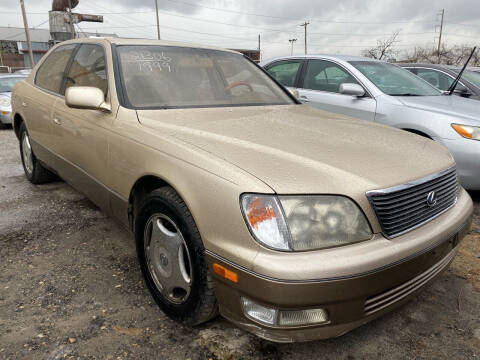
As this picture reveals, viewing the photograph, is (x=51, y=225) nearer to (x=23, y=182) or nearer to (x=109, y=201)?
(x=109, y=201)

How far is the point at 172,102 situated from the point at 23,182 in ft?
9.86

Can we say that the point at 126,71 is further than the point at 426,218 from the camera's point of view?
Yes

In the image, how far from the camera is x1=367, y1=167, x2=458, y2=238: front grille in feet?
5.18

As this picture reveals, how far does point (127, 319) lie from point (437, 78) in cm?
665

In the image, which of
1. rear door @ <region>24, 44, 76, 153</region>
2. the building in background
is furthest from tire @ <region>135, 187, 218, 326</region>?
the building in background

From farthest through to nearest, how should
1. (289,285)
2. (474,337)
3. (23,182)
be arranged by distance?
(23,182), (474,337), (289,285)

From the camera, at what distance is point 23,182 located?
450 centimetres

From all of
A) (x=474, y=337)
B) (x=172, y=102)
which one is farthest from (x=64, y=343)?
(x=474, y=337)

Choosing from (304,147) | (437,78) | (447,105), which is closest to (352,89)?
(447,105)

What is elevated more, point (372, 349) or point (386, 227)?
point (386, 227)

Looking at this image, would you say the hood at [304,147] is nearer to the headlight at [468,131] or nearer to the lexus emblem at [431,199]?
the lexus emblem at [431,199]

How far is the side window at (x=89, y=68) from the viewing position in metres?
2.66

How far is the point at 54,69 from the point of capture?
355 cm

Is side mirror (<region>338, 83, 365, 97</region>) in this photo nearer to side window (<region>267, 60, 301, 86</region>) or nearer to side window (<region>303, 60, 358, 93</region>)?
side window (<region>303, 60, 358, 93</region>)
